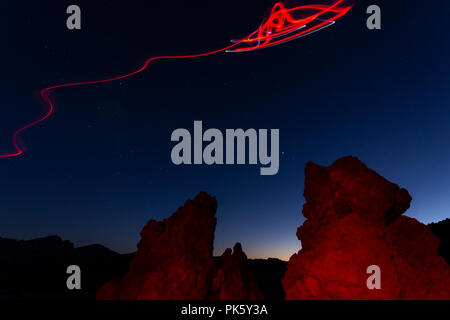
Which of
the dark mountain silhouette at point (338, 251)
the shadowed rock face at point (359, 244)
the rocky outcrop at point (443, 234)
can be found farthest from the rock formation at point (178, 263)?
the rocky outcrop at point (443, 234)

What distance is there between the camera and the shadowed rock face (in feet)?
40.1

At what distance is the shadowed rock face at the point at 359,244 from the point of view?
1222cm

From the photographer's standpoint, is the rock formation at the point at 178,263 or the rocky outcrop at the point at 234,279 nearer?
Result: the rock formation at the point at 178,263

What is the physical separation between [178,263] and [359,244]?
397 inches

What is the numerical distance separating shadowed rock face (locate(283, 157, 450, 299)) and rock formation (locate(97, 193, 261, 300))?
20.6 ft

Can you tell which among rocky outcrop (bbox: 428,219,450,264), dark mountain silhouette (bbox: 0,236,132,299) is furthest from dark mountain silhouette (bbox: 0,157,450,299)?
dark mountain silhouette (bbox: 0,236,132,299)

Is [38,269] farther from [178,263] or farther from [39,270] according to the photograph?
[178,263]

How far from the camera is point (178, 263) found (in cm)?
1731

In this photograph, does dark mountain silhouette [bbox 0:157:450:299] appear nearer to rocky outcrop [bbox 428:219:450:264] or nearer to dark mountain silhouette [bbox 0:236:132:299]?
rocky outcrop [bbox 428:219:450:264]

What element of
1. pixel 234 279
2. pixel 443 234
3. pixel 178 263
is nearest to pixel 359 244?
pixel 178 263

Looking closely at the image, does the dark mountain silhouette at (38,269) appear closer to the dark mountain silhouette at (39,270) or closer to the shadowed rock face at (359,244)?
the dark mountain silhouette at (39,270)

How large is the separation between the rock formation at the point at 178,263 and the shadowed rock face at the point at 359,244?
6.27 meters
